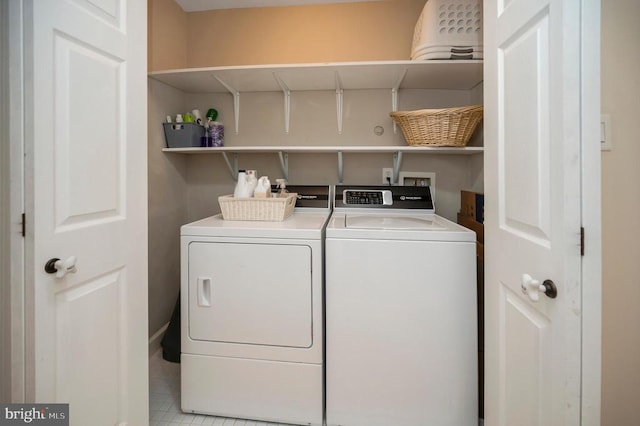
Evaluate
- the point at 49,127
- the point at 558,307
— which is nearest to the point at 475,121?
the point at 558,307

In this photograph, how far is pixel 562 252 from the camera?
0.78 m

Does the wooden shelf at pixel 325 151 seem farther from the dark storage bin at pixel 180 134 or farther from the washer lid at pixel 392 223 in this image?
the washer lid at pixel 392 223

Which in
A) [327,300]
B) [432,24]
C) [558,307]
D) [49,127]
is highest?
[432,24]

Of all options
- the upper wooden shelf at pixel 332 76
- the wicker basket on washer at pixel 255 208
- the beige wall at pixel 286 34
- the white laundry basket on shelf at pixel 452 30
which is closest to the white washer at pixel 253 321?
the wicker basket on washer at pixel 255 208

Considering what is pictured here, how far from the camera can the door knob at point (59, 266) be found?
35.2 inches

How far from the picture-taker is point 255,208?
1736 mm

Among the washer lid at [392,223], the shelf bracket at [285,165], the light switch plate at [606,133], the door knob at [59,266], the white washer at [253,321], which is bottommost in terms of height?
the white washer at [253,321]

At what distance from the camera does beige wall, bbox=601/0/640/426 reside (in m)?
0.93

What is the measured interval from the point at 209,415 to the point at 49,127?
1.48 meters

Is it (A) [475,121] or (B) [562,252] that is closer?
(B) [562,252]

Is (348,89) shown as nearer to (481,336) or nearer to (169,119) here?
(169,119)

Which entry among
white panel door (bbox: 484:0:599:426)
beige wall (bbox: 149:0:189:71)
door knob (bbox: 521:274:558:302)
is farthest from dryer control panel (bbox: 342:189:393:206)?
beige wall (bbox: 149:0:189:71)

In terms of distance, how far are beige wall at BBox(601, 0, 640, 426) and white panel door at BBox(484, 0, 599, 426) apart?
9.6 inches

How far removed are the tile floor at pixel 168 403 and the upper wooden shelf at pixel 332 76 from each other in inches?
73.6
